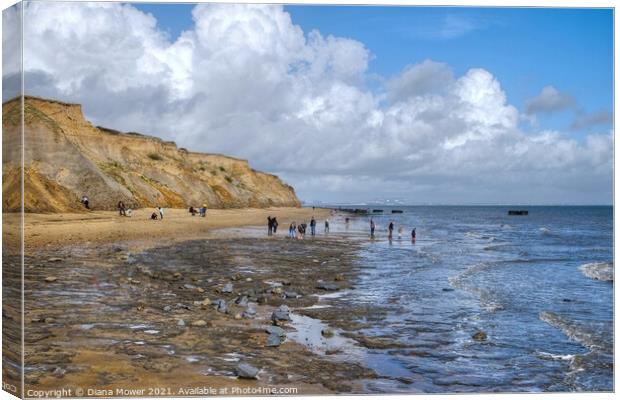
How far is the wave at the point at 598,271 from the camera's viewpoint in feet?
70.8

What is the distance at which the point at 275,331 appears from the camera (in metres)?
10.5

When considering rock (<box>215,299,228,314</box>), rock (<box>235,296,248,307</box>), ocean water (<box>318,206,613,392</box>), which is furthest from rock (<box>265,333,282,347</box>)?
rock (<box>235,296,248,307</box>)

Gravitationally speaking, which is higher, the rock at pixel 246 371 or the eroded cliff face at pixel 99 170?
the eroded cliff face at pixel 99 170

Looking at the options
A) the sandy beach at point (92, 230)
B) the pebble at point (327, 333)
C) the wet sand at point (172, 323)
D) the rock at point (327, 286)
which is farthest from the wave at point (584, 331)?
the sandy beach at point (92, 230)

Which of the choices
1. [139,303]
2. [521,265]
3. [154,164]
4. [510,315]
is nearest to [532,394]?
[510,315]

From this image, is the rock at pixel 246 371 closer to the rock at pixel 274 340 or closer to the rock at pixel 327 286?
the rock at pixel 274 340

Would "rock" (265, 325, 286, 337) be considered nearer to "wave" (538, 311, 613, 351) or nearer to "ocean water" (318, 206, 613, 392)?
"ocean water" (318, 206, 613, 392)

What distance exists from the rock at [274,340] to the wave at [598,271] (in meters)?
15.2

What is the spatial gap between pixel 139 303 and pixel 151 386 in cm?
528

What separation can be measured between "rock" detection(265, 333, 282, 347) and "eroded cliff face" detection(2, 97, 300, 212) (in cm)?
473

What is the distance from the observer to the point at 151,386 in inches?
288

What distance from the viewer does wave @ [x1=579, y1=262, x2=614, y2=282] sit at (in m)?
21.6

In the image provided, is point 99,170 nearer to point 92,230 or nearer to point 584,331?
point 92,230

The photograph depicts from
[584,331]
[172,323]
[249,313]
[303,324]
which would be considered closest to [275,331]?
[303,324]
